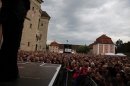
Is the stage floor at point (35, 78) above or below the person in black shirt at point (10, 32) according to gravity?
below

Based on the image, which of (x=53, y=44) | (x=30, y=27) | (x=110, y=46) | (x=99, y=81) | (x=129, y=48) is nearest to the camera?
(x=99, y=81)

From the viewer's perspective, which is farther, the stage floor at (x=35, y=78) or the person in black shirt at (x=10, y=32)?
the stage floor at (x=35, y=78)

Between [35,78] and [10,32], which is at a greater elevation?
[10,32]

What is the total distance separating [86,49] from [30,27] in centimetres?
7133

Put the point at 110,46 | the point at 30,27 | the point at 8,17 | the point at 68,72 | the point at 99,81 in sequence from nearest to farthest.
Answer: the point at 8,17 < the point at 99,81 < the point at 68,72 < the point at 30,27 < the point at 110,46

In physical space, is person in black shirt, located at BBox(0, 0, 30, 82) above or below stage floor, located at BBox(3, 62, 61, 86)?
above

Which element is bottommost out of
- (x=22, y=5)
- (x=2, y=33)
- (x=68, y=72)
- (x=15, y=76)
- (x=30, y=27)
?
(x=68, y=72)

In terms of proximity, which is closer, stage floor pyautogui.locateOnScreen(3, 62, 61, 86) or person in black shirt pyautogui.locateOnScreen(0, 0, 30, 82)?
person in black shirt pyautogui.locateOnScreen(0, 0, 30, 82)

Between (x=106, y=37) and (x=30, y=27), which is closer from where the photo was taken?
(x=30, y=27)

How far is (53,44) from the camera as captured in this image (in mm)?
130750

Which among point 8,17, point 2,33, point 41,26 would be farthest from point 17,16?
point 41,26

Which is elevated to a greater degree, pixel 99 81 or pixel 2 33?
pixel 2 33

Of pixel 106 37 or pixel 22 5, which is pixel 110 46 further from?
pixel 22 5

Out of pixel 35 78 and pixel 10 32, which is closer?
pixel 10 32
